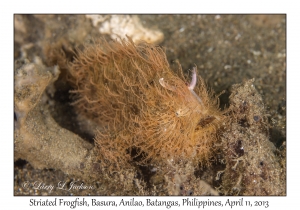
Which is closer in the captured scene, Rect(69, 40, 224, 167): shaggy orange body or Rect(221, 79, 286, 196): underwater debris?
Rect(221, 79, 286, 196): underwater debris

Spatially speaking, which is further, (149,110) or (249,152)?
(149,110)

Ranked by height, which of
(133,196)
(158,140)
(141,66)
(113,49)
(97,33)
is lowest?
(133,196)

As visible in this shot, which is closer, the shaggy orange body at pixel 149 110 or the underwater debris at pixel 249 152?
the underwater debris at pixel 249 152

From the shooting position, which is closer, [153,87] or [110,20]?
[153,87]

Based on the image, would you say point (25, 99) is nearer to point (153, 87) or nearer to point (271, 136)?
point (153, 87)

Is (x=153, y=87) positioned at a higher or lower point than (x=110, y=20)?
lower

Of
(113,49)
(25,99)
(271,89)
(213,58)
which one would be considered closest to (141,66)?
(113,49)

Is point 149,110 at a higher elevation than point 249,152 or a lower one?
higher

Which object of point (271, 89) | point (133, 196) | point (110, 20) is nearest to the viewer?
point (133, 196)
